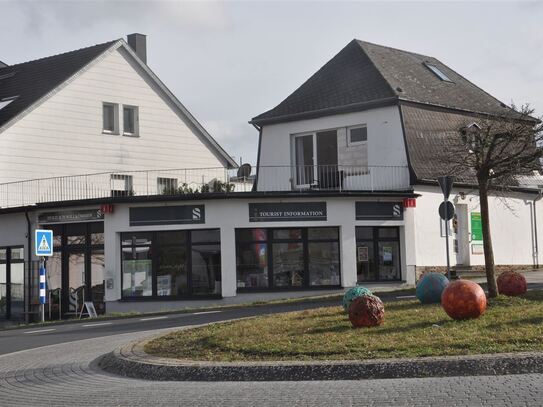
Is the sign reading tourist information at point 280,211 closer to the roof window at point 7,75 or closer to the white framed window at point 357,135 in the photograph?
the white framed window at point 357,135

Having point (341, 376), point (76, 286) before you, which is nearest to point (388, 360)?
point (341, 376)

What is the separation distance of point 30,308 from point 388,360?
71.4 feet

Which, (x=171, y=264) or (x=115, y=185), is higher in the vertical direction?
(x=115, y=185)

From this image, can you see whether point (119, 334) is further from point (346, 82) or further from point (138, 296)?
point (346, 82)

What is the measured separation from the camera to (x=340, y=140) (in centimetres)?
3153

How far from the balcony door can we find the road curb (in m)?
19.6

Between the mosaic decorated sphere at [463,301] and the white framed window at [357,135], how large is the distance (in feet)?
58.0

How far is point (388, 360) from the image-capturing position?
34.9 feet

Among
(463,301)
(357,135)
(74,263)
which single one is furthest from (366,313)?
(357,135)

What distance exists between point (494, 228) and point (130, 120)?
1669 cm

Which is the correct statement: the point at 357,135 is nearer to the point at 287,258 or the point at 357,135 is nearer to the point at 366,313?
the point at 287,258

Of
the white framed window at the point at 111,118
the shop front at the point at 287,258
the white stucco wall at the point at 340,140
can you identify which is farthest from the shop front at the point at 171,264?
the white framed window at the point at 111,118

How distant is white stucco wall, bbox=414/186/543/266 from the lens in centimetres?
2862

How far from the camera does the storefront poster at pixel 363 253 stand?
2786 cm
